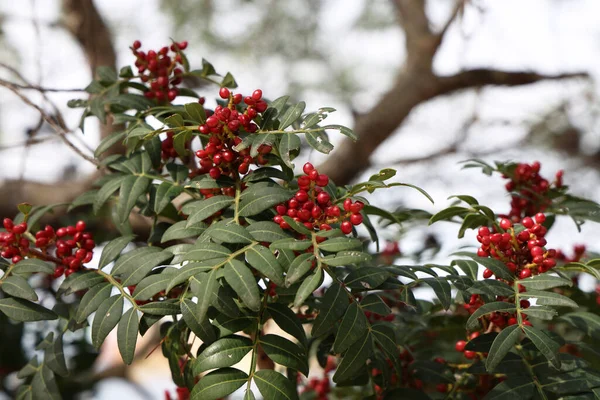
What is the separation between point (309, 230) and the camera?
28.5 inches

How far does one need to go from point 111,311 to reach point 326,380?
0.71 m

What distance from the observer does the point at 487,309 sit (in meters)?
0.71

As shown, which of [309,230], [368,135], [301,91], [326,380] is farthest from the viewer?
[301,91]

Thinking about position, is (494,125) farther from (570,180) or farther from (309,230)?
(309,230)

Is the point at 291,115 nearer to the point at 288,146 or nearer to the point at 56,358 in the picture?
the point at 288,146

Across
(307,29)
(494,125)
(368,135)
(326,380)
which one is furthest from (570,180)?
(326,380)

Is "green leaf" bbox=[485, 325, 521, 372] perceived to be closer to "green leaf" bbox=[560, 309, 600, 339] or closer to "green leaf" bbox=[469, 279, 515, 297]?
"green leaf" bbox=[469, 279, 515, 297]

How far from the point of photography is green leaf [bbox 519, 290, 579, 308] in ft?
2.29

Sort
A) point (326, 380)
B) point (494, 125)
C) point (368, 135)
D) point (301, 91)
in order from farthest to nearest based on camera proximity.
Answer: point (301, 91), point (494, 125), point (368, 135), point (326, 380)

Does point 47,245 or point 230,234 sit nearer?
point 230,234

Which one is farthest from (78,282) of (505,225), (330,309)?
(505,225)

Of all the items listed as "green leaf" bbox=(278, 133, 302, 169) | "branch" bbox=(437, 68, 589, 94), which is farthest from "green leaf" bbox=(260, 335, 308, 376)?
"branch" bbox=(437, 68, 589, 94)

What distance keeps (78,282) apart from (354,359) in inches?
15.2

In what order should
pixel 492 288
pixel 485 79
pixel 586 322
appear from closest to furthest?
pixel 492 288
pixel 586 322
pixel 485 79
